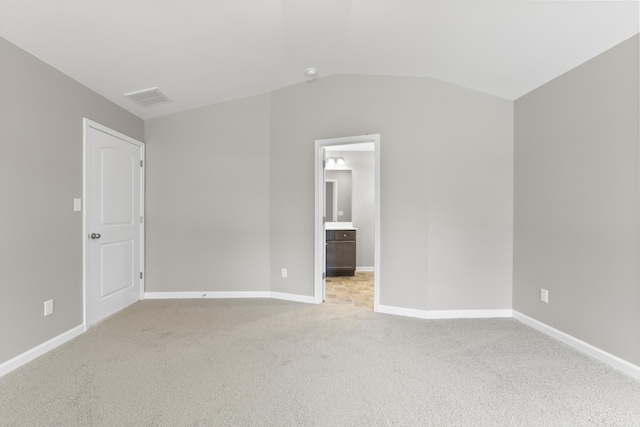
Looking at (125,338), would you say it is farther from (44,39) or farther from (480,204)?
(480,204)

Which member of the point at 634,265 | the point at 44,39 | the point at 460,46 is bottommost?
the point at 634,265

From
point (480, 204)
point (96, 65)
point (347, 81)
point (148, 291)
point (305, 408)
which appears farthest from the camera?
point (148, 291)

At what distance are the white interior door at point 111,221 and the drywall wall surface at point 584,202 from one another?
4231mm

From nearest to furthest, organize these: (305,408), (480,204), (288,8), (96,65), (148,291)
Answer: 1. (305,408)
2. (288,8)
3. (96,65)
4. (480,204)
5. (148,291)

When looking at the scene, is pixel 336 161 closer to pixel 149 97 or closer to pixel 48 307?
pixel 149 97

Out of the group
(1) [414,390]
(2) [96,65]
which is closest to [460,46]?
(1) [414,390]

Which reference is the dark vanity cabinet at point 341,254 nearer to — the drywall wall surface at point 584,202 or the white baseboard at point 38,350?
A: the drywall wall surface at point 584,202

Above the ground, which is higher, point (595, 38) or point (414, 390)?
point (595, 38)

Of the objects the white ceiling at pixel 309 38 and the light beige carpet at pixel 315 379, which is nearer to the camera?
the light beige carpet at pixel 315 379

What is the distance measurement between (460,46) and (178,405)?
10.9ft

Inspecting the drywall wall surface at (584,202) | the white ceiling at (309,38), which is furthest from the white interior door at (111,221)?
the drywall wall surface at (584,202)

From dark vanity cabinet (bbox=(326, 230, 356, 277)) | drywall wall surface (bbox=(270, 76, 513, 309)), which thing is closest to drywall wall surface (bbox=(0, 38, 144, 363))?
drywall wall surface (bbox=(270, 76, 513, 309))

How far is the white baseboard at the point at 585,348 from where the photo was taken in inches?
81.0

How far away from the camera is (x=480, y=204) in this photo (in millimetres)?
3139
